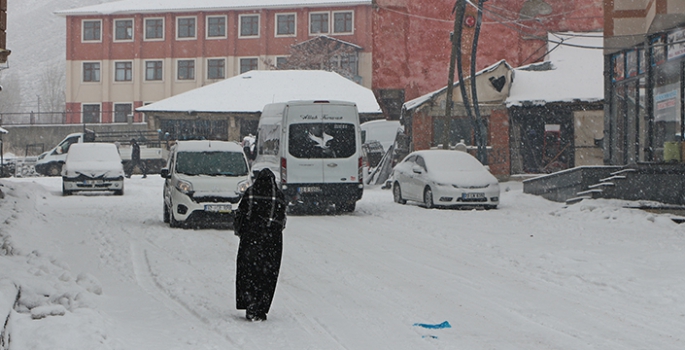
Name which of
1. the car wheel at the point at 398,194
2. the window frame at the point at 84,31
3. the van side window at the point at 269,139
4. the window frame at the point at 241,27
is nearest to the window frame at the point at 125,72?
the window frame at the point at 84,31

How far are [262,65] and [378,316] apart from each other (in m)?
61.8

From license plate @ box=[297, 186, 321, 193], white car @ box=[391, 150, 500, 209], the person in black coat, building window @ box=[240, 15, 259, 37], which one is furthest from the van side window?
building window @ box=[240, 15, 259, 37]

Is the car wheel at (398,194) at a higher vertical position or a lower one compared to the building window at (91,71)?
lower

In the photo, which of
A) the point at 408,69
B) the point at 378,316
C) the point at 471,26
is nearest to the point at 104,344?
the point at 378,316

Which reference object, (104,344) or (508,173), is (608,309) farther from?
(508,173)

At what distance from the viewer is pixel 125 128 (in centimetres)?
6062

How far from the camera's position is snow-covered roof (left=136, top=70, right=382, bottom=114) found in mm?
47344

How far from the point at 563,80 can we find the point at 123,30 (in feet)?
148

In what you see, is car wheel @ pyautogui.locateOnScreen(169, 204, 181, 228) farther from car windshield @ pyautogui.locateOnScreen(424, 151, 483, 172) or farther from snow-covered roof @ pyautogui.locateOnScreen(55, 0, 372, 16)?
snow-covered roof @ pyautogui.locateOnScreen(55, 0, 372, 16)

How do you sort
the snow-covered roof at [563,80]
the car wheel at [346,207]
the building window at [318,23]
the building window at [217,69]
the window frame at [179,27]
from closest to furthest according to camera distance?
the car wheel at [346,207] → the snow-covered roof at [563,80] → the building window at [318,23] → the building window at [217,69] → the window frame at [179,27]

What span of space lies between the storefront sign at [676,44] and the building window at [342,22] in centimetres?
4790

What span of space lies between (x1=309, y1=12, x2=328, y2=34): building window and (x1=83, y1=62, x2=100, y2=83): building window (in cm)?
1796

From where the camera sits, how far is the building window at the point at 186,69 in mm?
69438

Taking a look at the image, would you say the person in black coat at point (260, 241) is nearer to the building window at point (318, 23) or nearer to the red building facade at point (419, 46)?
the red building facade at point (419, 46)
